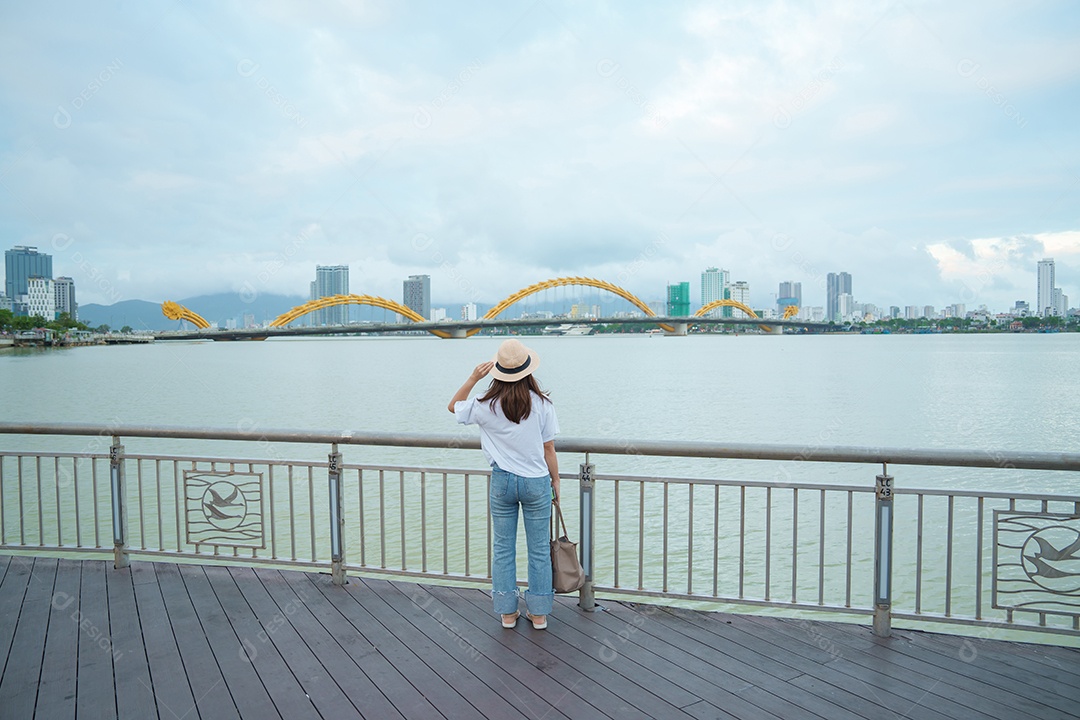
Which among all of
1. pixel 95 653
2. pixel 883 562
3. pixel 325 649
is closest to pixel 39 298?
pixel 95 653

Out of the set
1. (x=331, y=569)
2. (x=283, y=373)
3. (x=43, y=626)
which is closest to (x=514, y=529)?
(x=331, y=569)

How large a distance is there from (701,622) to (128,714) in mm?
3026

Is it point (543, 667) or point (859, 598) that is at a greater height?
point (543, 667)

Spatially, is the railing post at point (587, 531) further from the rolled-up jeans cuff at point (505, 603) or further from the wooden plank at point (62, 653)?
the wooden plank at point (62, 653)

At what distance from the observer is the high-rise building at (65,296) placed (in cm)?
13462

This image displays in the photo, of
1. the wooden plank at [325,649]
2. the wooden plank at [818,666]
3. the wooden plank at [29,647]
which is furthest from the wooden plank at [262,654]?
the wooden plank at [818,666]

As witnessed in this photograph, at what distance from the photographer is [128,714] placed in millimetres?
3238

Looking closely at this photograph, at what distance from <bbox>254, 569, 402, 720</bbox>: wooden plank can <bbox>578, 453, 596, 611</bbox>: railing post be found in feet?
4.68

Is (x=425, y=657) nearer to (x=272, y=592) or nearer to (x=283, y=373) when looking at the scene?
(x=272, y=592)

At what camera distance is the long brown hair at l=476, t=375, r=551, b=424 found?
391cm

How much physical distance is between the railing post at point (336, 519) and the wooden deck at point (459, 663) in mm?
153

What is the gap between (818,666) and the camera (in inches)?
143

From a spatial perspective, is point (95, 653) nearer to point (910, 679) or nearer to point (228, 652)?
point (228, 652)

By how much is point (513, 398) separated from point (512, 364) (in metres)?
0.19
